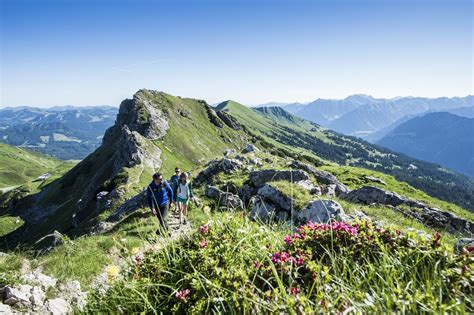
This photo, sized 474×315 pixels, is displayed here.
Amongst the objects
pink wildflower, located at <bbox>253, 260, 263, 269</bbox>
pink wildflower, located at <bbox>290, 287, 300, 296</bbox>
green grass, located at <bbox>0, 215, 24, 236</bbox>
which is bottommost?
green grass, located at <bbox>0, 215, 24, 236</bbox>

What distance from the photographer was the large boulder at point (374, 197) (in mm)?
26994

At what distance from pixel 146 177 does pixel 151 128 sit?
4946 centimetres

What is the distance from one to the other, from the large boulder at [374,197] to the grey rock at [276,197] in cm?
1057

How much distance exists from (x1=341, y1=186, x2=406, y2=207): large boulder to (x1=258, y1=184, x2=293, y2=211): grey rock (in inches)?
416

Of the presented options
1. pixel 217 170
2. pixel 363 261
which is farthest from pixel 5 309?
pixel 217 170

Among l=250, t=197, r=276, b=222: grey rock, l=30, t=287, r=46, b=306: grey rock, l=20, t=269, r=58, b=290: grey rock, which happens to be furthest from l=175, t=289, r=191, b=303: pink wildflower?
l=20, t=269, r=58, b=290: grey rock

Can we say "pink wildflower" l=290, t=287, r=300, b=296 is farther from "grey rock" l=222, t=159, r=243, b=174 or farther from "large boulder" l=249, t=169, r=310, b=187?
"grey rock" l=222, t=159, r=243, b=174

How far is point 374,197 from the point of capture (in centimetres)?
2748

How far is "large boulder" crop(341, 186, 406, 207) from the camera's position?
26994 mm

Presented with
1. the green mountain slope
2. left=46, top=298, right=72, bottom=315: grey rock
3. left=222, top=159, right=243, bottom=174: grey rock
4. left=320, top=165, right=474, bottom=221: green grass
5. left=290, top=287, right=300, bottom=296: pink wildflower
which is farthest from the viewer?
left=320, top=165, right=474, bottom=221: green grass

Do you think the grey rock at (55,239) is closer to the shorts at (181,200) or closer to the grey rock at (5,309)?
the grey rock at (5,309)

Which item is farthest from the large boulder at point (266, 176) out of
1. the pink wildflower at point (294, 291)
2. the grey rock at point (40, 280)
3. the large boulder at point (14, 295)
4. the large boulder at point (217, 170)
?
the pink wildflower at point (294, 291)

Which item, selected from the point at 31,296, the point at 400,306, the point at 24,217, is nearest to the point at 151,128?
the point at 24,217

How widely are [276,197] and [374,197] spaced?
13.2 meters
